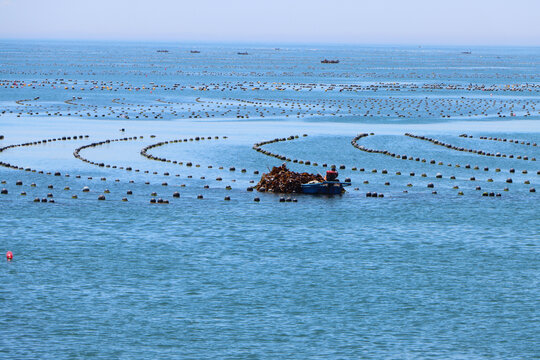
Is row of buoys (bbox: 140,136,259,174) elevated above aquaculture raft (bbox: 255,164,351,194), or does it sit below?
below

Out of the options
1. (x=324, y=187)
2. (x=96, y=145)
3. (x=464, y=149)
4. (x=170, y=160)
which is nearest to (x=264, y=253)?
(x=324, y=187)

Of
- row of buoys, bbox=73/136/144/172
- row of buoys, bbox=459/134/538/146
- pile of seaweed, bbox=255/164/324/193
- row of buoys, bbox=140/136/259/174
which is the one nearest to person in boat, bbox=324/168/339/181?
pile of seaweed, bbox=255/164/324/193

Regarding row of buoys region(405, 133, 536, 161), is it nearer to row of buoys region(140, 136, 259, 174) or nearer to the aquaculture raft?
row of buoys region(140, 136, 259, 174)


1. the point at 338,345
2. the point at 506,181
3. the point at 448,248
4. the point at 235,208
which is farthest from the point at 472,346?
the point at 506,181

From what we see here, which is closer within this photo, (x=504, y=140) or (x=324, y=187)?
(x=324, y=187)

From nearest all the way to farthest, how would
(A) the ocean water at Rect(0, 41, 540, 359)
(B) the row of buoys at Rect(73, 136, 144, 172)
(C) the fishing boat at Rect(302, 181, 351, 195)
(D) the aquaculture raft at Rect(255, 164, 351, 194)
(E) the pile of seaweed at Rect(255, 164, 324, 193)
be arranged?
(A) the ocean water at Rect(0, 41, 540, 359) → (C) the fishing boat at Rect(302, 181, 351, 195) → (D) the aquaculture raft at Rect(255, 164, 351, 194) → (E) the pile of seaweed at Rect(255, 164, 324, 193) → (B) the row of buoys at Rect(73, 136, 144, 172)

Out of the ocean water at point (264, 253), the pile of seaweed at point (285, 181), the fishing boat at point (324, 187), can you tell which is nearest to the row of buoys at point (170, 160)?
the ocean water at point (264, 253)

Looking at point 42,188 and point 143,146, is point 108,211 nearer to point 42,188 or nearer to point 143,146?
point 42,188

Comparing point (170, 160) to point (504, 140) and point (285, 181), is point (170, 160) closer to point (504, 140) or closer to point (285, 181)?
point (285, 181)
